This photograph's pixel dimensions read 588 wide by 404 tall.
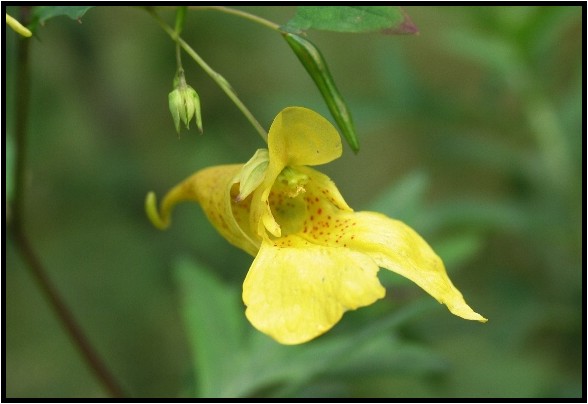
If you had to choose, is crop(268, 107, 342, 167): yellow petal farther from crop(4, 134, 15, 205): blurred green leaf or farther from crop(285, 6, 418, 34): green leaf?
crop(4, 134, 15, 205): blurred green leaf

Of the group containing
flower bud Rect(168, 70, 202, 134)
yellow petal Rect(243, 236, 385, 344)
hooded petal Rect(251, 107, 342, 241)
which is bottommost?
yellow petal Rect(243, 236, 385, 344)

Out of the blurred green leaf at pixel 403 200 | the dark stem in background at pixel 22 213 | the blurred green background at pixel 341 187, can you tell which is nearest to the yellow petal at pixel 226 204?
the dark stem in background at pixel 22 213

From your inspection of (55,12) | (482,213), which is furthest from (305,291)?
(482,213)

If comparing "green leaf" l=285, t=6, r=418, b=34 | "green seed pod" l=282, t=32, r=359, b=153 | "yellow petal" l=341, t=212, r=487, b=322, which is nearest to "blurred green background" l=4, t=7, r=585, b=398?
"yellow petal" l=341, t=212, r=487, b=322

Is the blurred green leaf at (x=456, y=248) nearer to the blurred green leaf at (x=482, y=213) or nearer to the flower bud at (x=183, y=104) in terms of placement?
the blurred green leaf at (x=482, y=213)

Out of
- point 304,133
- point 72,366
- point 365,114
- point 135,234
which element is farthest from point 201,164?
point 304,133

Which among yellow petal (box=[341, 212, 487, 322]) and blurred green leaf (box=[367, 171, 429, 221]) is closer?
yellow petal (box=[341, 212, 487, 322])
